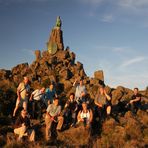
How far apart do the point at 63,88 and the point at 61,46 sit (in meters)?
48.2

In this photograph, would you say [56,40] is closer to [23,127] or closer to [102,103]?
[102,103]

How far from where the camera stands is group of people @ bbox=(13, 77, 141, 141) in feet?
48.8

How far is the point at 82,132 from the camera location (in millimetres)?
16641

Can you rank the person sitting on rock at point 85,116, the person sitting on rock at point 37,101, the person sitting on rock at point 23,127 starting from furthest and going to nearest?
the person sitting on rock at point 37,101 → the person sitting on rock at point 85,116 → the person sitting on rock at point 23,127

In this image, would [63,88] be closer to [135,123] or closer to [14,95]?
[14,95]

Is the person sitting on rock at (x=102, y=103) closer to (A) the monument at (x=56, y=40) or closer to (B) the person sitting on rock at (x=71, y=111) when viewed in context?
(B) the person sitting on rock at (x=71, y=111)

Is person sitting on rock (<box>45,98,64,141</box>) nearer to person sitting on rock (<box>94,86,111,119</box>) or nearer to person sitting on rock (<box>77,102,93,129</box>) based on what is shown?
person sitting on rock (<box>77,102,93,129</box>)

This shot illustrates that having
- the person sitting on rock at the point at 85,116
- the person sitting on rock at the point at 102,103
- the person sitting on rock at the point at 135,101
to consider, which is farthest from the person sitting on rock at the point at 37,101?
the person sitting on rock at the point at 135,101

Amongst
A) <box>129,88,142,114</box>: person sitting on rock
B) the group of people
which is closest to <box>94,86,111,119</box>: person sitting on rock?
the group of people

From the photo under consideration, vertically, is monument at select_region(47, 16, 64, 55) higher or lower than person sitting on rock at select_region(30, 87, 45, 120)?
higher

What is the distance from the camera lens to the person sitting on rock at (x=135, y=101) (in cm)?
2086

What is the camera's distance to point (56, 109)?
53.6 feet

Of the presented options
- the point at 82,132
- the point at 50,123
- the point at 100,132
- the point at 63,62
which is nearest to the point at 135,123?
the point at 100,132

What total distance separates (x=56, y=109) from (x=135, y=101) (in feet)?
23.4
